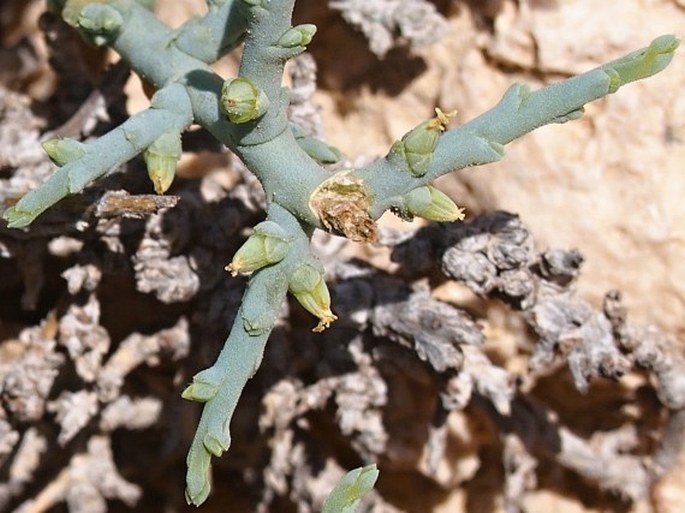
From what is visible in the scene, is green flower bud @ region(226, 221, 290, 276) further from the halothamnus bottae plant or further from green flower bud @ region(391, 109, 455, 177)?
green flower bud @ region(391, 109, 455, 177)

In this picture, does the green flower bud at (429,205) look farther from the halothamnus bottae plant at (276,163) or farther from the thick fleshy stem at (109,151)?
the thick fleshy stem at (109,151)

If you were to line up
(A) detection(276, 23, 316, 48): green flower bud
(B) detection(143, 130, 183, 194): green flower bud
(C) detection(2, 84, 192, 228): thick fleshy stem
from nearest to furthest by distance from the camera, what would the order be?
1. (A) detection(276, 23, 316, 48): green flower bud
2. (C) detection(2, 84, 192, 228): thick fleshy stem
3. (B) detection(143, 130, 183, 194): green flower bud

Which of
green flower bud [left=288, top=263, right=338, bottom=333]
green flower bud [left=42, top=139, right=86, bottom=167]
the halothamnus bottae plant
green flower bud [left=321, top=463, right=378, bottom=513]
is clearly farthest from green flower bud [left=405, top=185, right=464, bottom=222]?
green flower bud [left=42, top=139, right=86, bottom=167]

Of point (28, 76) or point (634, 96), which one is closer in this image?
point (634, 96)

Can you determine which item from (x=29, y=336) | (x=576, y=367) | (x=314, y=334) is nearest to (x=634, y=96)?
(x=576, y=367)

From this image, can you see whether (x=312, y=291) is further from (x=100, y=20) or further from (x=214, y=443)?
(x=100, y=20)

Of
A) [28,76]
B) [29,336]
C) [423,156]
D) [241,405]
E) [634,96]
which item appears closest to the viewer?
[423,156]

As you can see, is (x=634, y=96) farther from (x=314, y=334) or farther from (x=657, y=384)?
(x=314, y=334)
